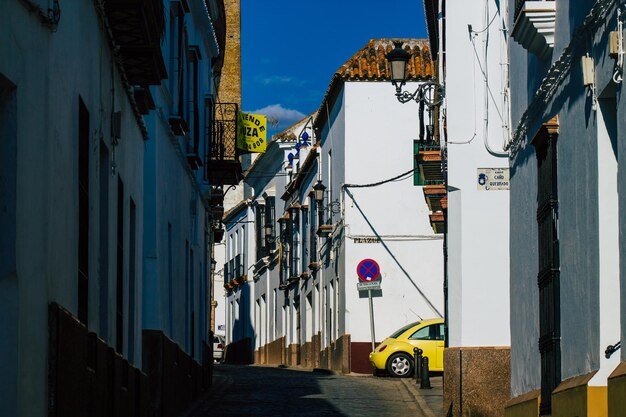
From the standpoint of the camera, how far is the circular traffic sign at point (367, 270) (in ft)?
104

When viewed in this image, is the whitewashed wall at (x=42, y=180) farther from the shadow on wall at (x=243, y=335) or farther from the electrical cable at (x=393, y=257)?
the shadow on wall at (x=243, y=335)

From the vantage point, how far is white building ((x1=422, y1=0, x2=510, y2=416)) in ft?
57.4

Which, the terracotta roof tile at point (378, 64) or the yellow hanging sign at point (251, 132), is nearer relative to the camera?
the yellow hanging sign at point (251, 132)

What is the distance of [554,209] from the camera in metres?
11.4

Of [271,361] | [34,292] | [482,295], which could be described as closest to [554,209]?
[34,292]

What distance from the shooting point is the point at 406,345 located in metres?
28.4

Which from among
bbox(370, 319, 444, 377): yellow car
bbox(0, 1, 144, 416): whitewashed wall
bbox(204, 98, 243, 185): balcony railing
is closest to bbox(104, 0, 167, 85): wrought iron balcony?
bbox(0, 1, 144, 416): whitewashed wall

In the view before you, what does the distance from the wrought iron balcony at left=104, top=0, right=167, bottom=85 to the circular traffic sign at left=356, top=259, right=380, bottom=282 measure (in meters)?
18.7

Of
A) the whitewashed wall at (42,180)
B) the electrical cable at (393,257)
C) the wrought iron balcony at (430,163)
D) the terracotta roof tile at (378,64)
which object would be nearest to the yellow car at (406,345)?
the electrical cable at (393,257)

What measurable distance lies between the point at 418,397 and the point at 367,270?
10.2 metres

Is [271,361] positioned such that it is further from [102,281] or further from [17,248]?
[17,248]

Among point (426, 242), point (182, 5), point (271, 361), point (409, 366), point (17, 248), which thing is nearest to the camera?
point (17, 248)

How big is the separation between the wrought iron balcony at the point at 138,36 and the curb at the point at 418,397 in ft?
24.5

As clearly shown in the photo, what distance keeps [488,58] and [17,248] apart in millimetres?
11256
